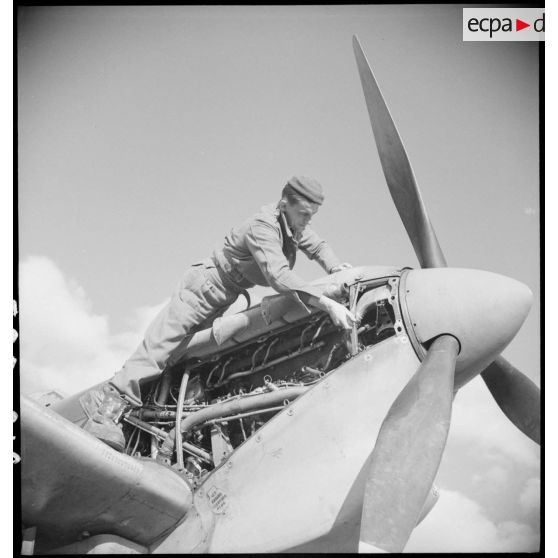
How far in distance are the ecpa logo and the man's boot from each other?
14.6ft

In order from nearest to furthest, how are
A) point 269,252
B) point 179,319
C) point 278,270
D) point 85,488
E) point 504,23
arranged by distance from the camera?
point 85,488 → point 278,270 → point 269,252 → point 179,319 → point 504,23

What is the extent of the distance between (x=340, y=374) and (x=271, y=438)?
0.68 meters

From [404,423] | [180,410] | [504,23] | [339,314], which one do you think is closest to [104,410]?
[180,410]

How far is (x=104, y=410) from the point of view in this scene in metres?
5.76

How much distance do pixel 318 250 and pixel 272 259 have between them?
33.5 inches

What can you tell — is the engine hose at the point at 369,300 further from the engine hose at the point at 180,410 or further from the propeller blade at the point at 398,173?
the engine hose at the point at 180,410

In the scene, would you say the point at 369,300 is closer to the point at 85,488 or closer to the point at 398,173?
the point at 398,173

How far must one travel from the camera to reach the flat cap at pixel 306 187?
226 inches

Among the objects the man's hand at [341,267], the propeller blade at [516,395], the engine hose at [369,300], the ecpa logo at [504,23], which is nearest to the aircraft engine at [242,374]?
the engine hose at [369,300]

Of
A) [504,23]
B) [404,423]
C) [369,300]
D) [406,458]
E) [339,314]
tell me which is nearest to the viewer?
[406,458]

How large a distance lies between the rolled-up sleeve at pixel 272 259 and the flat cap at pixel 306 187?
37 cm

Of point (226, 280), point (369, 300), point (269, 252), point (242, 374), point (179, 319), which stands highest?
point (269, 252)

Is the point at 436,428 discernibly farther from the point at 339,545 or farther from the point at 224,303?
the point at 224,303

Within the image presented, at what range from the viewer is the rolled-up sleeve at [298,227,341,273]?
633cm
